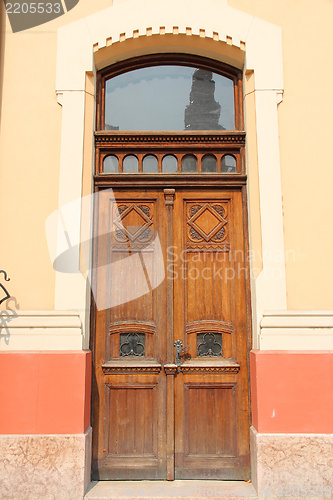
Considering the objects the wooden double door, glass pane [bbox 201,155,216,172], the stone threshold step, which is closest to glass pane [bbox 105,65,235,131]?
glass pane [bbox 201,155,216,172]

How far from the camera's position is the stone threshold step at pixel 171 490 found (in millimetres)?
3816

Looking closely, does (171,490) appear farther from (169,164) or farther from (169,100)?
(169,100)

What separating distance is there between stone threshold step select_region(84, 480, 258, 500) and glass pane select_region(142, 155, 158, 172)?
326 centimetres

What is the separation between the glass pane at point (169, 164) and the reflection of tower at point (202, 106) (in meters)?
0.40

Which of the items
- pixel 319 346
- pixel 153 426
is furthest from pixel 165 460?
pixel 319 346

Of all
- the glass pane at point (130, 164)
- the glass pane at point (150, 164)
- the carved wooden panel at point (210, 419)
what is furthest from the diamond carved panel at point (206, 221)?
the carved wooden panel at point (210, 419)

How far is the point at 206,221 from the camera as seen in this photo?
181 inches

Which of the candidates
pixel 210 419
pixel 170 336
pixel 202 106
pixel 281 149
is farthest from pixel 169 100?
pixel 210 419

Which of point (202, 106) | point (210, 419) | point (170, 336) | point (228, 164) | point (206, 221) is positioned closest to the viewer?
point (210, 419)

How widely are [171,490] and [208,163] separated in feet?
11.1

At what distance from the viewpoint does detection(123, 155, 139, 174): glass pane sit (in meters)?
4.72

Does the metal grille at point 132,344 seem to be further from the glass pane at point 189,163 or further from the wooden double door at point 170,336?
the glass pane at point 189,163

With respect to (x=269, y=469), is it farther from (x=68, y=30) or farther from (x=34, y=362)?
(x=68, y=30)

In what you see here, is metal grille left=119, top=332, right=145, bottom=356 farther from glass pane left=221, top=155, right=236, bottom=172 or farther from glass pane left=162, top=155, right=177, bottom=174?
glass pane left=221, top=155, right=236, bottom=172
